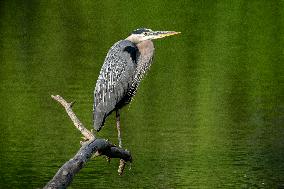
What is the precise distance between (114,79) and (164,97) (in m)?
22.7

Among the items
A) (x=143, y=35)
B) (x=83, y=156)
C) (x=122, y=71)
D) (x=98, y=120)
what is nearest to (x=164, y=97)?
(x=122, y=71)

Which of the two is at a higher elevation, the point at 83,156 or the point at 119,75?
the point at 119,75

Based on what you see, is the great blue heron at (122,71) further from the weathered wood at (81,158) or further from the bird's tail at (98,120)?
the weathered wood at (81,158)

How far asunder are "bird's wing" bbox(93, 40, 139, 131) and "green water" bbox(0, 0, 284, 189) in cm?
1160

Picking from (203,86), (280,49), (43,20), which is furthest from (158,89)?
(43,20)

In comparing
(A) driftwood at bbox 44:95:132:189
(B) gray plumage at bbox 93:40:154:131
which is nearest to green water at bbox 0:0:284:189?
(B) gray plumage at bbox 93:40:154:131

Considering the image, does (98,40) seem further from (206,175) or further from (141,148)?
(206,175)

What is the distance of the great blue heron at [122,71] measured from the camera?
7859mm

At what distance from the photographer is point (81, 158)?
5.46 metres

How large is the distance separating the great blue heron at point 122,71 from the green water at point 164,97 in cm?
1157

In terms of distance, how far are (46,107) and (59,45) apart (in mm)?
16404

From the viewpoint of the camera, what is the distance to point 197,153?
23062 millimetres

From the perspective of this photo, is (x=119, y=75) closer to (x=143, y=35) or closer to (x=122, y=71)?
(x=122, y=71)

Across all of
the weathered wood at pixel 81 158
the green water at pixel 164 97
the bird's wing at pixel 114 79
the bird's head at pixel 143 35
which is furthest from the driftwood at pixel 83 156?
the green water at pixel 164 97
